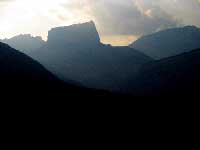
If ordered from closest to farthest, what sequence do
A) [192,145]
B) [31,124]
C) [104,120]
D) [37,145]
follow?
[37,145] → [192,145] → [31,124] → [104,120]

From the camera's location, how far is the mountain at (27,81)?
11088 cm

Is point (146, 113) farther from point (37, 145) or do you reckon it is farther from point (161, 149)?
point (37, 145)

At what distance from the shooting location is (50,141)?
68312 millimetres

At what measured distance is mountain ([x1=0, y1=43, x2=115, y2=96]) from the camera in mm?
110875

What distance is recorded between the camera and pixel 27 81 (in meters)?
134

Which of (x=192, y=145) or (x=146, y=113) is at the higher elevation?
(x=146, y=113)

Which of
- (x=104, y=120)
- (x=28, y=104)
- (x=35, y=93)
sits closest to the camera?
(x=104, y=120)

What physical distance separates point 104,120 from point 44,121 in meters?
13.9

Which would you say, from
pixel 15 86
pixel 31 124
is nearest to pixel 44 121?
pixel 31 124

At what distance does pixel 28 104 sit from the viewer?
93938 mm

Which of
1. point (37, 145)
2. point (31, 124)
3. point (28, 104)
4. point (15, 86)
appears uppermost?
point (15, 86)

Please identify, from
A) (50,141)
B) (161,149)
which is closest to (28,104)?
(50,141)

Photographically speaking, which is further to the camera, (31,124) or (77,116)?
(77,116)

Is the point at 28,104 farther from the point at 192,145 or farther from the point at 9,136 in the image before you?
the point at 192,145
